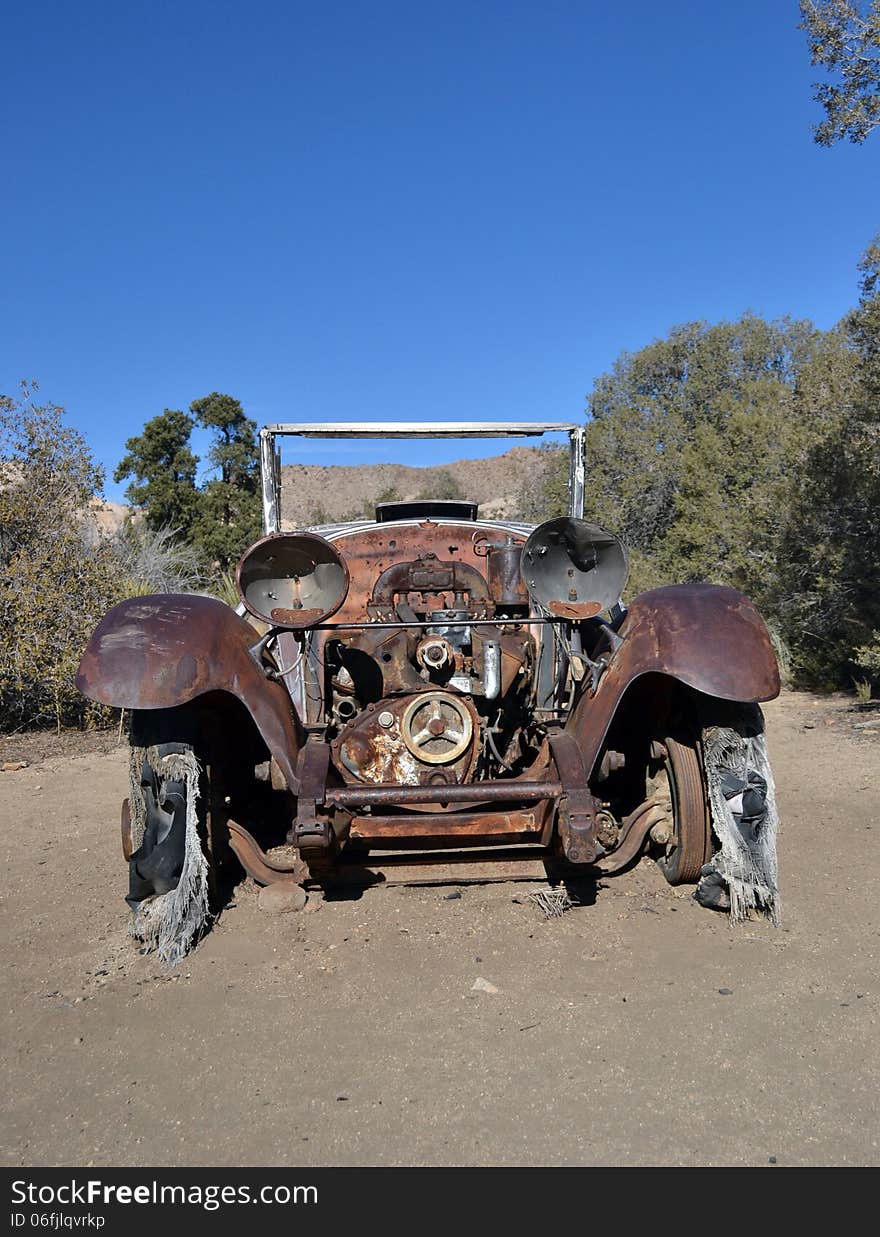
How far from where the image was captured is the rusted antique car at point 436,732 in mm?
3627

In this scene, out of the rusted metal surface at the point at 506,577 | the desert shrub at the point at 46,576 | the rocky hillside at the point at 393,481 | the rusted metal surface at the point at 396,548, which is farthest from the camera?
the rocky hillside at the point at 393,481

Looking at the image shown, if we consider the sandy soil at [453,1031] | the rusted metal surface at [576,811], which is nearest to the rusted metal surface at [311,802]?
the sandy soil at [453,1031]

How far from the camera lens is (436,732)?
13.2 ft

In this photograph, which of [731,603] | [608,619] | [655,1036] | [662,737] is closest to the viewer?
[655,1036]

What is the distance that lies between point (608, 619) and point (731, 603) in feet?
3.11

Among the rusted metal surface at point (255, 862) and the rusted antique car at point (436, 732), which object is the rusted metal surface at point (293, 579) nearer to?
the rusted antique car at point (436, 732)

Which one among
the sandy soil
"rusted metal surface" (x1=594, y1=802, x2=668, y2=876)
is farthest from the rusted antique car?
the sandy soil

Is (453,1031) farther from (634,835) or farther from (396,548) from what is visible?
(396,548)

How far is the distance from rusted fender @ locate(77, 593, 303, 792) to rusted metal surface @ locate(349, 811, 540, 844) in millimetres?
370

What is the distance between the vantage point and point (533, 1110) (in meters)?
2.54

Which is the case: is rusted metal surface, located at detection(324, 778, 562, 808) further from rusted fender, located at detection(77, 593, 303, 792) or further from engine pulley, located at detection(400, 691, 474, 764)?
engine pulley, located at detection(400, 691, 474, 764)

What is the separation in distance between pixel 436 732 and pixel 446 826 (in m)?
0.46
